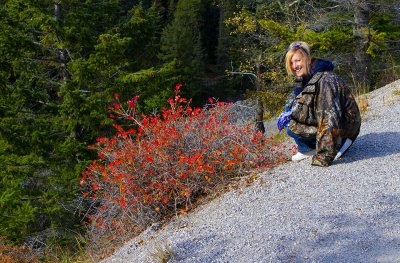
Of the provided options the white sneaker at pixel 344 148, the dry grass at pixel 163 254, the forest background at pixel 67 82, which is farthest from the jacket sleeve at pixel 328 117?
the forest background at pixel 67 82

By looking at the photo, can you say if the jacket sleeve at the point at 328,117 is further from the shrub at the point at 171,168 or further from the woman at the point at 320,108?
the shrub at the point at 171,168

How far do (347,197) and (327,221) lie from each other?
0.47 m

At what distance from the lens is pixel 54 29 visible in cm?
995

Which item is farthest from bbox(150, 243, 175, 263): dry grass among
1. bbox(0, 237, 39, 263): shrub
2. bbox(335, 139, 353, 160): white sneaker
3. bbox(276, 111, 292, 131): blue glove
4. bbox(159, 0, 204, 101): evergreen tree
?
bbox(159, 0, 204, 101): evergreen tree

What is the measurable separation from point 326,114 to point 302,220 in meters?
1.35

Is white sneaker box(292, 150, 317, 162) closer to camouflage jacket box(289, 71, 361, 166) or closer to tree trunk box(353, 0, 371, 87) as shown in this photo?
camouflage jacket box(289, 71, 361, 166)

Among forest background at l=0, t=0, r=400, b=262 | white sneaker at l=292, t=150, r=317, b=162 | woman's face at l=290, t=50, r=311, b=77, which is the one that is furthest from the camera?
forest background at l=0, t=0, r=400, b=262

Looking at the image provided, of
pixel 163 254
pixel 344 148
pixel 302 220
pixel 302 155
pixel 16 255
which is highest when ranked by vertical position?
pixel 344 148

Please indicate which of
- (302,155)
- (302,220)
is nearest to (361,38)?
(302,155)

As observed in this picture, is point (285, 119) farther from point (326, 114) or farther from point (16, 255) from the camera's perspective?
point (16, 255)

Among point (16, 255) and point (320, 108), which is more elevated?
point (320, 108)

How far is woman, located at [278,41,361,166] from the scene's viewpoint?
15.0ft

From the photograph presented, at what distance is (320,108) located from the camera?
15.1 ft

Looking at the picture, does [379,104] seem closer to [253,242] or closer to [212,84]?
[253,242]
